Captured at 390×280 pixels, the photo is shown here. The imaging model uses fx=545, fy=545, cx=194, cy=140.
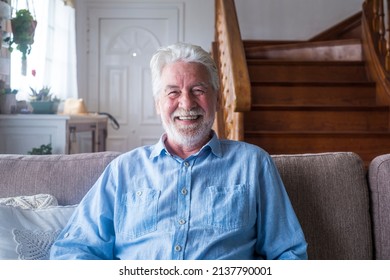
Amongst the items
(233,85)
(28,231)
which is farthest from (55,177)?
(233,85)

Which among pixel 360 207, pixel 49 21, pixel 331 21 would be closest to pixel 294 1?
pixel 331 21

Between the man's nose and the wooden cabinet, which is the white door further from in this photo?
the man's nose

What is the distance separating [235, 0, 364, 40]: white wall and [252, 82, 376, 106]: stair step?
1.90 metres

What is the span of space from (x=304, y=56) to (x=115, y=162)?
318 cm

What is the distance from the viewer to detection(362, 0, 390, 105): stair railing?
135 inches

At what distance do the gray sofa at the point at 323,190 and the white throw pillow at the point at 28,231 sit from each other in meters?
0.12

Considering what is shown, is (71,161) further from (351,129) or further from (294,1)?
(294,1)

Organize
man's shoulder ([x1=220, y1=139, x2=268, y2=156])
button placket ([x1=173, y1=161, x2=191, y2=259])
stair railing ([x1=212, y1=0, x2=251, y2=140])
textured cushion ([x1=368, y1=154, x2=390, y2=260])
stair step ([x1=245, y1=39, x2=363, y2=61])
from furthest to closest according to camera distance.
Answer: stair step ([x1=245, y1=39, x2=363, y2=61]) < stair railing ([x1=212, y1=0, x2=251, y2=140]) < textured cushion ([x1=368, y1=154, x2=390, y2=260]) < man's shoulder ([x1=220, y1=139, x2=268, y2=156]) < button placket ([x1=173, y1=161, x2=191, y2=259])

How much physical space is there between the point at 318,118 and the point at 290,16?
2332 mm

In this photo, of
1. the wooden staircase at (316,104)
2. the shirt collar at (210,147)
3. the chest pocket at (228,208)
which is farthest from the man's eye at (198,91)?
the wooden staircase at (316,104)

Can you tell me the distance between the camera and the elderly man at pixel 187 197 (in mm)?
1205

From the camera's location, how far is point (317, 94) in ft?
11.7

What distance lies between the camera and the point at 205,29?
17.5 feet

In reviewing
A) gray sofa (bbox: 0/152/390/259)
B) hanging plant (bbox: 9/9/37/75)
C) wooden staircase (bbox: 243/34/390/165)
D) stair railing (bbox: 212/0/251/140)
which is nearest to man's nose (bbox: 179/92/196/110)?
gray sofa (bbox: 0/152/390/259)
